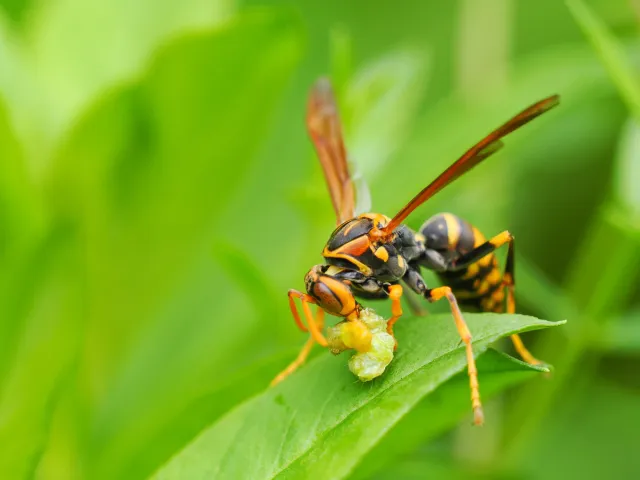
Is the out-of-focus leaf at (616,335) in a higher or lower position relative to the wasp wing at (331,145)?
lower

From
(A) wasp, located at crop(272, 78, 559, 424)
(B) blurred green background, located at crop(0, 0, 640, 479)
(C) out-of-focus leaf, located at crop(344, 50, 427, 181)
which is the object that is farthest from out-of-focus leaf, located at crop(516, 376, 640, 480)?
(C) out-of-focus leaf, located at crop(344, 50, 427, 181)

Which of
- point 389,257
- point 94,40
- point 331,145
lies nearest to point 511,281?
point 389,257

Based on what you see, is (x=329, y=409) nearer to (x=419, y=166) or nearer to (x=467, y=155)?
(x=467, y=155)

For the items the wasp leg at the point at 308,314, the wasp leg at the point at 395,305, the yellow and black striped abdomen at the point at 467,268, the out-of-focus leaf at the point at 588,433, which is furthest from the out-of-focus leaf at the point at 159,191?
the out-of-focus leaf at the point at 588,433

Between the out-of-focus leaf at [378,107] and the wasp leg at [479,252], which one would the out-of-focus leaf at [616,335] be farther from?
the out-of-focus leaf at [378,107]

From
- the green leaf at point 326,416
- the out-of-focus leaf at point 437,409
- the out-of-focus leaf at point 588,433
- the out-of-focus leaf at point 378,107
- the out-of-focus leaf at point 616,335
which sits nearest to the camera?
the green leaf at point 326,416
